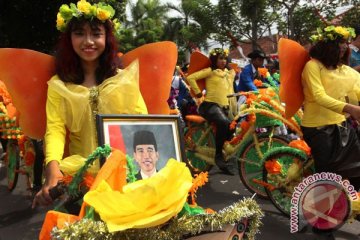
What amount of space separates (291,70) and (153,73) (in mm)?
1489

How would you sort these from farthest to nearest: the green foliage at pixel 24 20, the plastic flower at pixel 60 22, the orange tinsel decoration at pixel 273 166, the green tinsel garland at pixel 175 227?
the green foliage at pixel 24 20 → the orange tinsel decoration at pixel 273 166 → the plastic flower at pixel 60 22 → the green tinsel garland at pixel 175 227

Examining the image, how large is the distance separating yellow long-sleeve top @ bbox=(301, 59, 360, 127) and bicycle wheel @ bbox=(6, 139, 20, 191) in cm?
360

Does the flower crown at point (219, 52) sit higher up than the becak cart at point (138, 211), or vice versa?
the flower crown at point (219, 52)

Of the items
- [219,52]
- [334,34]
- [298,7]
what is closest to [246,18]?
[298,7]

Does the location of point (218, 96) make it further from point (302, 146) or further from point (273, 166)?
point (302, 146)

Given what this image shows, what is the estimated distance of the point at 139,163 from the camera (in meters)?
1.72

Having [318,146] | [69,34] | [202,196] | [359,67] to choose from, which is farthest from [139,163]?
[202,196]

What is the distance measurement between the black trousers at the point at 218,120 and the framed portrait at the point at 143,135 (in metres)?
4.20

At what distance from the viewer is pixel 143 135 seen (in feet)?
5.79

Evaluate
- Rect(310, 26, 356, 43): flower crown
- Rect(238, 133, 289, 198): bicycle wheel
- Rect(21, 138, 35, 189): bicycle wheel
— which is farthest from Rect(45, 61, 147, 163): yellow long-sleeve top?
Rect(21, 138, 35, 189): bicycle wheel

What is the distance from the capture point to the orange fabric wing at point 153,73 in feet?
8.22

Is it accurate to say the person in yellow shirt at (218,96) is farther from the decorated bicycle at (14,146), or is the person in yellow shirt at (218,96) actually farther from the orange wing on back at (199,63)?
the decorated bicycle at (14,146)

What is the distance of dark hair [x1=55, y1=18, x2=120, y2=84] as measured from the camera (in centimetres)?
224

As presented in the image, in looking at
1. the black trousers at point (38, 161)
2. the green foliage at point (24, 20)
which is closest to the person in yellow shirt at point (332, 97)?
the black trousers at point (38, 161)
